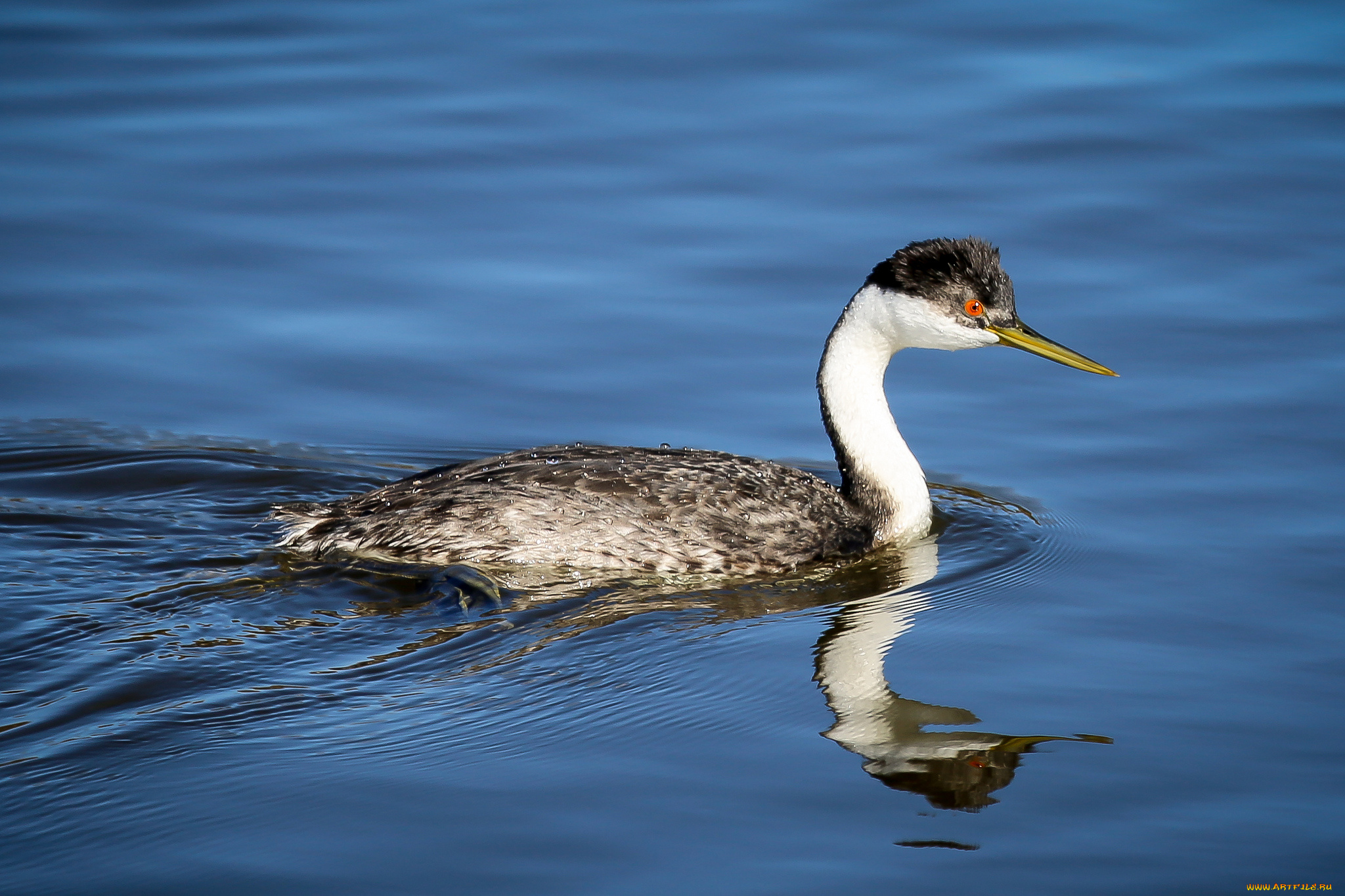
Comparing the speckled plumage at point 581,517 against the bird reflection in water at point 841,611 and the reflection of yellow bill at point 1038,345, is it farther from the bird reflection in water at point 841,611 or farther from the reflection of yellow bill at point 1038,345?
the reflection of yellow bill at point 1038,345

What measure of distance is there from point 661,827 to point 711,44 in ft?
34.1

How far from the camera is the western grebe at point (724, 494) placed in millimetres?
7281

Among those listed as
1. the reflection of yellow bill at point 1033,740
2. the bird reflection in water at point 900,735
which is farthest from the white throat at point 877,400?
the reflection of yellow bill at point 1033,740

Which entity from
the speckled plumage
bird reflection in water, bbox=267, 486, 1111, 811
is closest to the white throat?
bird reflection in water, bbox=267, 486, 1111, 811

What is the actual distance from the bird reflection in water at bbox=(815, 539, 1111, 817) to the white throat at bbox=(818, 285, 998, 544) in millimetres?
1117

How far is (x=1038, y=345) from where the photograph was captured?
26.6 ft

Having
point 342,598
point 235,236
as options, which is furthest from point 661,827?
point 235,236

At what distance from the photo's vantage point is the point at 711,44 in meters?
14.4

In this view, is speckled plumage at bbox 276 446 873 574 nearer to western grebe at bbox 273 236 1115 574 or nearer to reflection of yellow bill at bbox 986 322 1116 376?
western grebe at bbox 273 236 1115 574

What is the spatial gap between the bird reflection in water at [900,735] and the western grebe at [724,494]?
79 cm

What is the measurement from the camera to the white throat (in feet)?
26.2

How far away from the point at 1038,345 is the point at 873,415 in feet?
2.81

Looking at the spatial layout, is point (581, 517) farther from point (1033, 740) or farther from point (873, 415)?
point (1033, 740)

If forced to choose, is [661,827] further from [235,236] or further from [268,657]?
[235,236]
